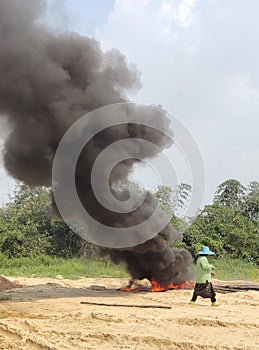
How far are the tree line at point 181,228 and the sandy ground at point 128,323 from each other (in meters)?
12.8

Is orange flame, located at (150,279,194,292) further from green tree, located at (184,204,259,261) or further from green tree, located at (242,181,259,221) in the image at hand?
green tree, located at (242,181,259,221)

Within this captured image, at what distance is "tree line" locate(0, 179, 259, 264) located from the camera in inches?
1071

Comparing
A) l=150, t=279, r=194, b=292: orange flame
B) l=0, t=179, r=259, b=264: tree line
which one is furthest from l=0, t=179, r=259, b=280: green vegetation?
l=150, t=279, r=194, b=292: orange flame

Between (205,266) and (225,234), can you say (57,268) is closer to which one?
(225,234)

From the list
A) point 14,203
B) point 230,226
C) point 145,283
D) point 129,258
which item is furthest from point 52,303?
point 14,203

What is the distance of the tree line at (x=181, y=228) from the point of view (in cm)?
2720

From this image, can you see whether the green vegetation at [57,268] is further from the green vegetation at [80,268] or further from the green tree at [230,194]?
→ the green tree at [230,194]

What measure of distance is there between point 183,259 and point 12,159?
18.2 ft

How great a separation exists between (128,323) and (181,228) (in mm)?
19495

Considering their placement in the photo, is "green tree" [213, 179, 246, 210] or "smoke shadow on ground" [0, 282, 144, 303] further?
"green tree" [213, 179, 246, 210]

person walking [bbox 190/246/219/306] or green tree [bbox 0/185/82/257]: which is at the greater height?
green tree [bbox 0/185/82/257]

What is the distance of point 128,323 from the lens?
323 inches

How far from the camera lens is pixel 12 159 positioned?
12891 millimetres

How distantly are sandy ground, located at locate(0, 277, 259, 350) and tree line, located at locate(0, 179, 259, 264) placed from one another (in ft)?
42.2
